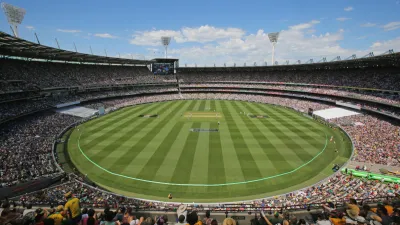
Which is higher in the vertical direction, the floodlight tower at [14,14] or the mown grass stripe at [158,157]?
the floodlight tower at [14,14]

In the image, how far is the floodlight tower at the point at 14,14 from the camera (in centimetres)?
4734

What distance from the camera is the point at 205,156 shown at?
27359 mm

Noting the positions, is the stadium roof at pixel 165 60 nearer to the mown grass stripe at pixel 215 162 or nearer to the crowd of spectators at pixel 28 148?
the crowd of spectators at pixel 28 148

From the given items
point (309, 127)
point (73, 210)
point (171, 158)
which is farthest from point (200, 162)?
point (309, 127)

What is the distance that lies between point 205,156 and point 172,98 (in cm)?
5277

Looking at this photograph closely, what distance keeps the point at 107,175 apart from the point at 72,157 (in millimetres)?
8010

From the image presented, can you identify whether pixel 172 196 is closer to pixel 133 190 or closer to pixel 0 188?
pixel 133 190

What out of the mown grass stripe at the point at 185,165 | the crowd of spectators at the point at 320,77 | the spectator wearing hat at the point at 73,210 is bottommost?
the mown grass stripe at the point at 185,165

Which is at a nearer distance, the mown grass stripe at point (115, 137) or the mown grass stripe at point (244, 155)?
the mown grass stripe at point (244, 155)

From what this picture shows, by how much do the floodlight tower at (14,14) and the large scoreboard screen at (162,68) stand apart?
49.5m

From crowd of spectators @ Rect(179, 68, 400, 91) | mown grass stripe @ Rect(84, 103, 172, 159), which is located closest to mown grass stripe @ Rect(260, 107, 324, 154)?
crowd of spectators @ Rect(179, 68, 400, 91)

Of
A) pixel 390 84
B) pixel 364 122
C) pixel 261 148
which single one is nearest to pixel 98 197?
pixel 261 148

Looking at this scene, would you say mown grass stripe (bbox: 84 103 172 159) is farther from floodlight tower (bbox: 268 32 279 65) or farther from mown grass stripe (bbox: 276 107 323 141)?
floodlight tower (bbox: 268 32 279 65)

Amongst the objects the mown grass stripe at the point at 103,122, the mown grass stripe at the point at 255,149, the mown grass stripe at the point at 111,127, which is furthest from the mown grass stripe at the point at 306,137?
the mown grass stripe at the point at 103,122
